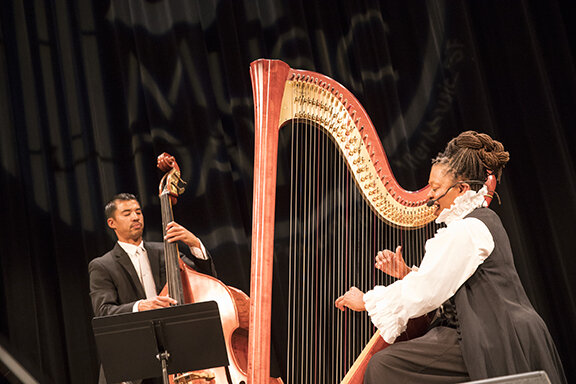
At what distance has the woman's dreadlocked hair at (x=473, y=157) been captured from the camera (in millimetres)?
2482

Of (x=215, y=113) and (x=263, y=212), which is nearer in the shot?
(x=263, y=212)

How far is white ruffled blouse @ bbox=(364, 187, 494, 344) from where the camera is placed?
2191mm

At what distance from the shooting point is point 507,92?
169 inches


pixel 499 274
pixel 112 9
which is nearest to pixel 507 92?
pixel 499 274

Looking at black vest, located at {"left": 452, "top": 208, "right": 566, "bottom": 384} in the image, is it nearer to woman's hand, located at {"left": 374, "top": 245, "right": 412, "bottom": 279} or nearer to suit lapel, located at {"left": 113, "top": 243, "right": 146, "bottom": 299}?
woman's hand, located at {"left": 374, "top": 245, "right": 412, "bottom": 279}

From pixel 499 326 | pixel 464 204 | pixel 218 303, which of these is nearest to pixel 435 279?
pixel 499 326

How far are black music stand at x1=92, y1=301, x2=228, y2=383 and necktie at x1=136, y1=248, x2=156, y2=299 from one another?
0.96m

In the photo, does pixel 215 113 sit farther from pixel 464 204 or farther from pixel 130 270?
pixel 464 204

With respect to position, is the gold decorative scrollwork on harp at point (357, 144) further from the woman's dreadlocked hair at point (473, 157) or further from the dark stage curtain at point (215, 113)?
the dark stage curtain at point (215, 113)

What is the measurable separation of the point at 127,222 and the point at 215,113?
1.02 m

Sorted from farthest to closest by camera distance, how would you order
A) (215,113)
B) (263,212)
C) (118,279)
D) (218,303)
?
(215,113), (118,279), (218,303), (263,212)

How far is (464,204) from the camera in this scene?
2412 millimetres

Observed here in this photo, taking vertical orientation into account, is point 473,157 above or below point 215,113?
below

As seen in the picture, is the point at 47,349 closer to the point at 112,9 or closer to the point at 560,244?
the point at 112,9
